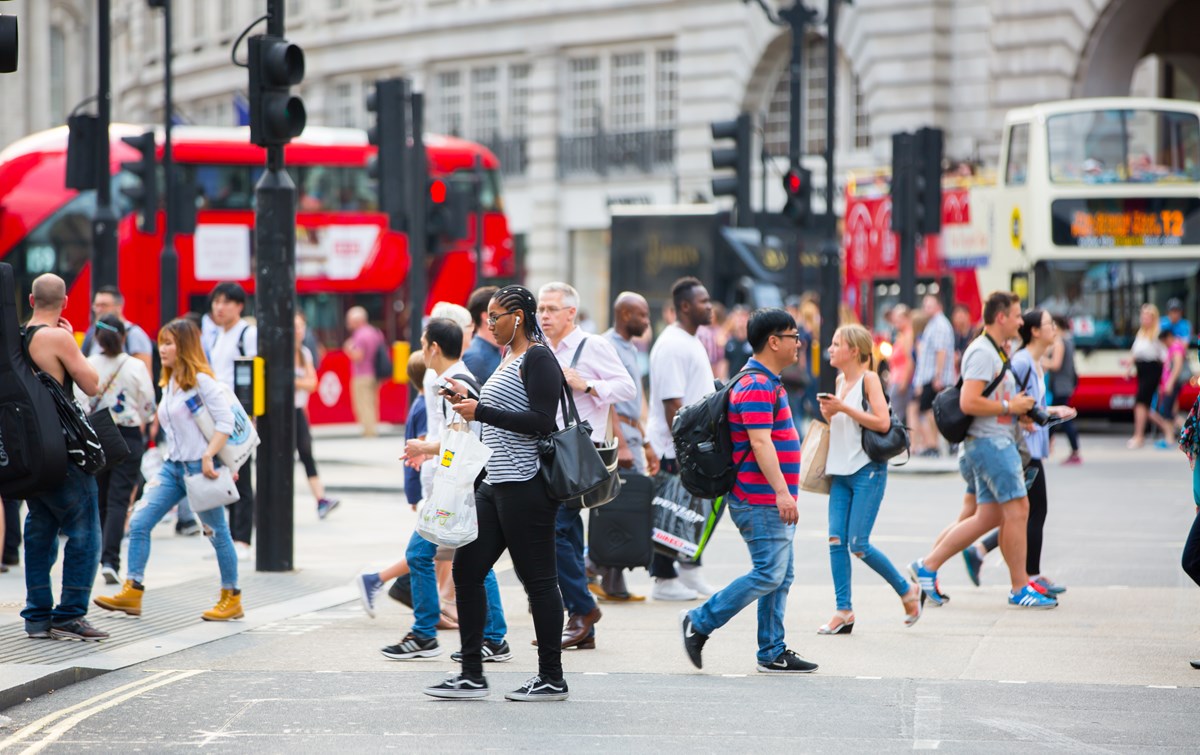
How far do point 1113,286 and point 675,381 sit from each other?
14.7 meters

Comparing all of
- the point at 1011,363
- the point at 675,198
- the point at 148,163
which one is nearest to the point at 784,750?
the point at 1011,363

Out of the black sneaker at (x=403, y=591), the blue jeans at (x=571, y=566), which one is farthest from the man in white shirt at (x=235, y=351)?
the blue jeans at (x=571, y=566)

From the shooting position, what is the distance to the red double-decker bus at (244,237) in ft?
73.4

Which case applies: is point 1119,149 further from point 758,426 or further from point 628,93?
point 628,93

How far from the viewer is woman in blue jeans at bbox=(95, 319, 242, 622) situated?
9.02 meters

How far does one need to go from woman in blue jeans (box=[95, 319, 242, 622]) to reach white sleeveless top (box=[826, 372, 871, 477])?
9.78ft

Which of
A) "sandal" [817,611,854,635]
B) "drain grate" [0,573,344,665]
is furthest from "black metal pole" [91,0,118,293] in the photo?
"sandal" [817,611,854,635]

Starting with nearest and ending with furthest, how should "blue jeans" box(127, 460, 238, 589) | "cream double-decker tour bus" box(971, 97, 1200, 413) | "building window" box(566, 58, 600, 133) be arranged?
"blue jeans" box(127, 460, 238, 589)
"cream double-decker tour bus" box(971, 97, 1200, 413)
"building window" box(566, 58, 600, 133)

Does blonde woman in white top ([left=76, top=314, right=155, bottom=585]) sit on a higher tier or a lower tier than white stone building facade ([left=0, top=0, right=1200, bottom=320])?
lower

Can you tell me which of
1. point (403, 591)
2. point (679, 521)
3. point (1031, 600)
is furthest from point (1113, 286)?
point (403, 591)

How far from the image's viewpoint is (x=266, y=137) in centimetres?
1056

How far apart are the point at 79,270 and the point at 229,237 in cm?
225

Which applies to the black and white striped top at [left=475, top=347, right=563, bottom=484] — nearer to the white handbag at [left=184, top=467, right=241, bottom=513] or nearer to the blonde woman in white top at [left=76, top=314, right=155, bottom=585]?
the white handbag at [left=184, top=467, right=241, bottom=513]

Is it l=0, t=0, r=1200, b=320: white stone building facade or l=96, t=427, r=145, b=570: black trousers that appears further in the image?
l=0, t=0, r=1200, b=320: white stone building facade
